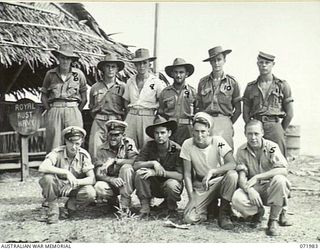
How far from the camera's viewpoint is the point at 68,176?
3.86 m

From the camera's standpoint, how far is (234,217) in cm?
395

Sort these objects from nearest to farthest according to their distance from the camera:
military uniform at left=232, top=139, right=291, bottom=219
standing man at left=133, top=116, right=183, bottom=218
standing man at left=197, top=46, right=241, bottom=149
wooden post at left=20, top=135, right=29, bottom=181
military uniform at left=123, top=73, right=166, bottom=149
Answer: military uniform at left=232, top=139, right=291, bottom=219 < standing man at left=133, top=116, right=183, bottom=218 < standing man at left=197, top=46, right=241, bottom=149 < military uniform at left=123, top=73, right=166, bottom=149 < wooden post at left=20, top=135, right=29, bottom=181

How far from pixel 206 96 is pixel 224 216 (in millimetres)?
965

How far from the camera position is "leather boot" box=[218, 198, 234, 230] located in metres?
3.81

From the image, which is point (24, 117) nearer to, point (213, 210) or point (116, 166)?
point (116, 166)

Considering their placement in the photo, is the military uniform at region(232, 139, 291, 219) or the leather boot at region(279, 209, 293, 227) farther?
the leather boot at region(279, 209, 293, 227)

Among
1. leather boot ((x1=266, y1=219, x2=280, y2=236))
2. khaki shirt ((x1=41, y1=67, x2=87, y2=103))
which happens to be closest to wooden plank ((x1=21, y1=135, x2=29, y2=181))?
khaki shirt ((x1=41, y1=67, x2=87, y2=103))

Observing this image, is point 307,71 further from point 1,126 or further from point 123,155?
point 1,126

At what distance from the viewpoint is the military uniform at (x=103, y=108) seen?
171 inches

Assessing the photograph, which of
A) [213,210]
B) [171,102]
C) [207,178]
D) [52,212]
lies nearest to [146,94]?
[171,102]

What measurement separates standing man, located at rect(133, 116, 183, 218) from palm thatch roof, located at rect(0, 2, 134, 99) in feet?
4.52

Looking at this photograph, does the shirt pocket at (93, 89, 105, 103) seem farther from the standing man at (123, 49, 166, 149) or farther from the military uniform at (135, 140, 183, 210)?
the military uniform at (135, 140, 183, 210)

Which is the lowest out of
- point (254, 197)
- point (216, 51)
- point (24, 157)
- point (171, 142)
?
point (254, 197)

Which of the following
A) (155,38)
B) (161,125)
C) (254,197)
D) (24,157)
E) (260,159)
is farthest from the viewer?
(24,157)
